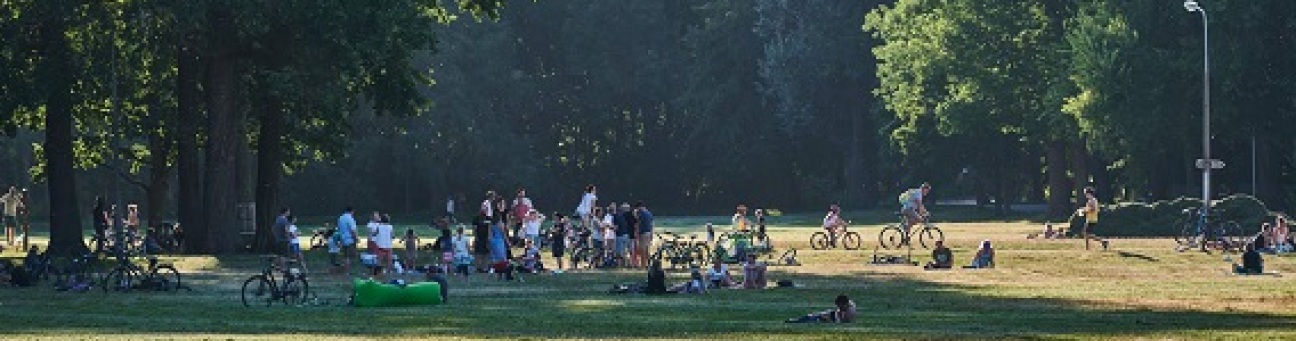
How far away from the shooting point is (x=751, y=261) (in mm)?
54906

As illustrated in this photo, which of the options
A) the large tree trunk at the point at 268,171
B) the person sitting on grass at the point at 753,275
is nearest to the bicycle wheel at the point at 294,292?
the person sitting on grass at the point at 753,275

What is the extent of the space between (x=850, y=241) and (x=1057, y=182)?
3648 centimetres

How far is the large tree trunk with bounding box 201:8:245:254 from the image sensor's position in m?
73.6

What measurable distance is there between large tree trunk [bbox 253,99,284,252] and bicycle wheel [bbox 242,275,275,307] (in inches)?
1053

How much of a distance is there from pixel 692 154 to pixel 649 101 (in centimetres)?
385

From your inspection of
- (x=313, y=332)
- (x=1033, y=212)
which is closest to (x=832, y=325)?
(x=313, y=332)

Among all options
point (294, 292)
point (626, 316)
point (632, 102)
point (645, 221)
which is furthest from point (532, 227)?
point (632, 102)

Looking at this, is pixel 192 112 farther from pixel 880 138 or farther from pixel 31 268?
pixel 880 138

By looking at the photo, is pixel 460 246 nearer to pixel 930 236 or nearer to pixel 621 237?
pixel 621 237

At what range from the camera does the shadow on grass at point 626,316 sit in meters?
40.2

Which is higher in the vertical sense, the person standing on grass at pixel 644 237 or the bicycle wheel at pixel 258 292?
the person standing on grass at pixel 644 237

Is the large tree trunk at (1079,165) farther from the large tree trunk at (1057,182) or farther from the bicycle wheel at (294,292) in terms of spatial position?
the bicycle wheel at (294,292)

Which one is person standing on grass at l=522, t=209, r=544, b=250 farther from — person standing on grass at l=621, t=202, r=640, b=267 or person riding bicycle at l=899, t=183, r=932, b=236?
person riding bicycle at l=899, t=183, r=932, b=236

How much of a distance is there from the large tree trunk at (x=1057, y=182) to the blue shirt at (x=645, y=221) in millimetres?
48026
